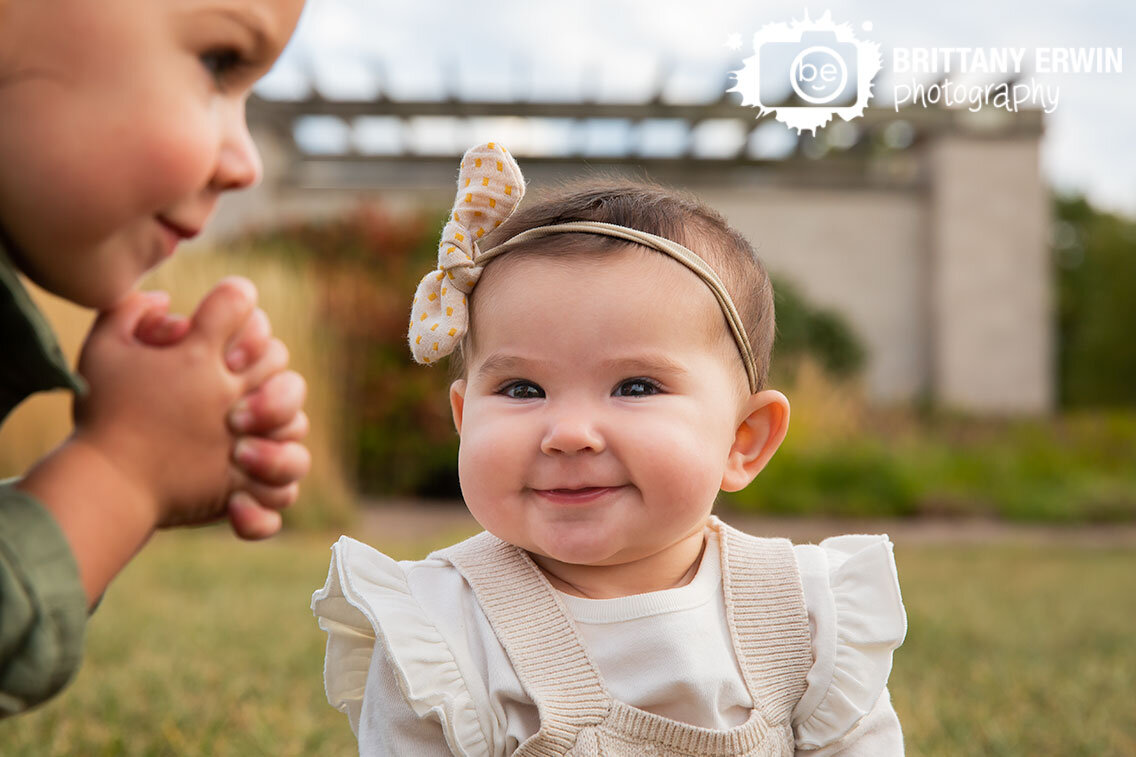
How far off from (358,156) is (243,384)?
54.8 ft

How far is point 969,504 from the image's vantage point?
8773 millimetres

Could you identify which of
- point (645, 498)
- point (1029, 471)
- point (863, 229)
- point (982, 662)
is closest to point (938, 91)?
point (863, 229)

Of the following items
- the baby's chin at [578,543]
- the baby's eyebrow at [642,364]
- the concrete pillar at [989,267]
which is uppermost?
the baby's eyebrow at [642,364]

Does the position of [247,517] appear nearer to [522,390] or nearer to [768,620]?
[522,390]

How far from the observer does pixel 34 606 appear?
41.8 inches

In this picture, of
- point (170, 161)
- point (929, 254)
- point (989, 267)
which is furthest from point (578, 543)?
point (929, 254)

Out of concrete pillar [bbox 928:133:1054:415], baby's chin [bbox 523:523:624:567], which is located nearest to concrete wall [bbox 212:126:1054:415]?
concrete pillar [bbox 928:133:1054:415]

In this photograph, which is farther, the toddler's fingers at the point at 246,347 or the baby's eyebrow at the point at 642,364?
the baby's eyebrow at the point at 642,364

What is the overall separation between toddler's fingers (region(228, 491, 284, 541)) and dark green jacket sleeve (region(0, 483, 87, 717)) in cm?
21

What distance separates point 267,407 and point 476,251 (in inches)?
21.0

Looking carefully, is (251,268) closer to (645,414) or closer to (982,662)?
(982,662)

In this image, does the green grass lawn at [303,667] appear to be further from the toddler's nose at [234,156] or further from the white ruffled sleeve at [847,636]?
the toddler's nose at [234,156]

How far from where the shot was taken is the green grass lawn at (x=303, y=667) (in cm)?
259

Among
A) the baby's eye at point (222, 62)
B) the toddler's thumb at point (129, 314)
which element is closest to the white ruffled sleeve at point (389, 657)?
the toddler's thumb at point (129, 314)
